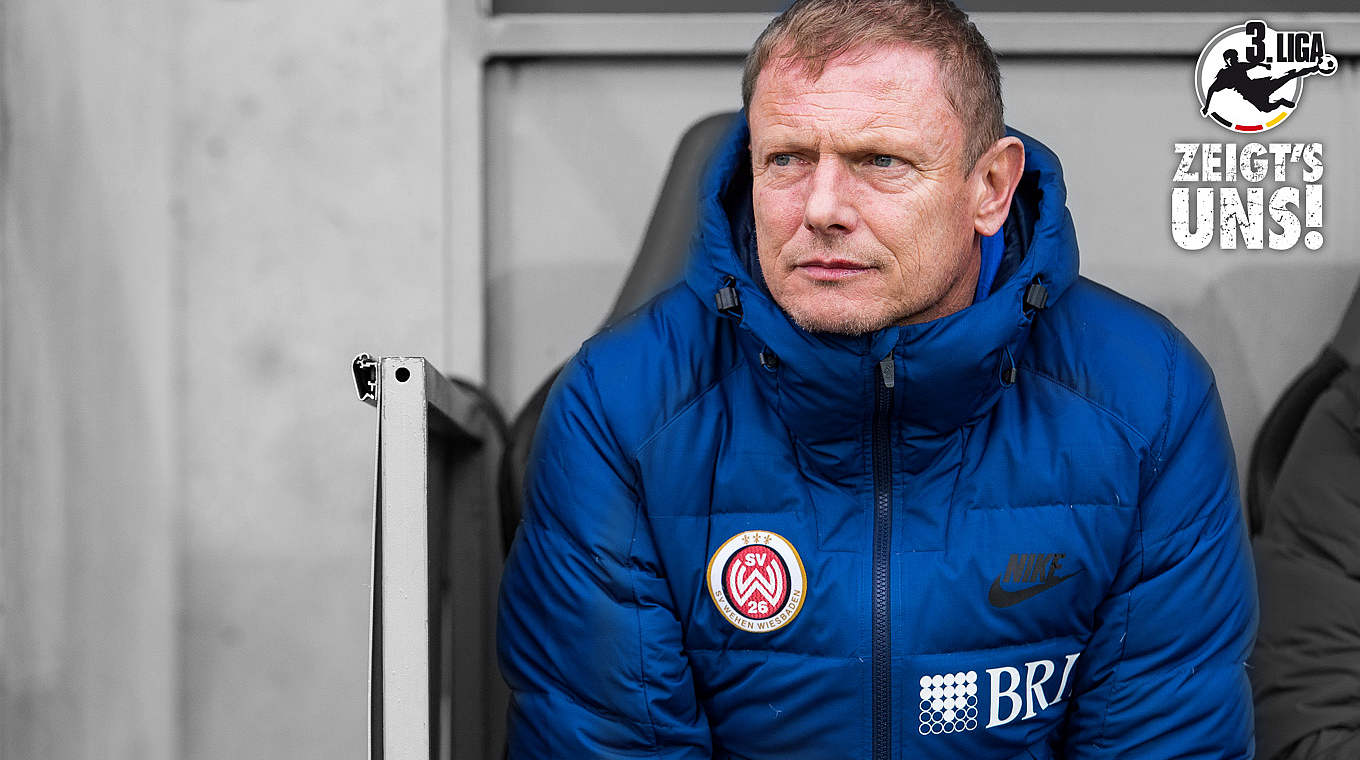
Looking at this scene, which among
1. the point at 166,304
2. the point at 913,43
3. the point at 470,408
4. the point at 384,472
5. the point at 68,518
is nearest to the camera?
the point at 384,472

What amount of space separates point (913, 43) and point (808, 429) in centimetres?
33

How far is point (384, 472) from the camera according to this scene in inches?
43.3

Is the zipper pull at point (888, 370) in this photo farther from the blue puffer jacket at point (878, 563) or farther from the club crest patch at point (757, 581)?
the club crest patch at point (757, 581)

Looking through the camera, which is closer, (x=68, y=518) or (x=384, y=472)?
(x=384, y=472)

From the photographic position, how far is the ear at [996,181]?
1274 mm

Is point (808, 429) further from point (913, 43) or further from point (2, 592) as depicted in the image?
point (2, 592)

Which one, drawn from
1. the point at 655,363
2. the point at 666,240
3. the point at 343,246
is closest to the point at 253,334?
the point at 343,246

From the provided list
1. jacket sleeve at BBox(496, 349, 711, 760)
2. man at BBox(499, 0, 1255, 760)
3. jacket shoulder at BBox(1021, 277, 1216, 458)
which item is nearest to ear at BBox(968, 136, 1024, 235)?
man at BBox(499, 0, 1255, 760)

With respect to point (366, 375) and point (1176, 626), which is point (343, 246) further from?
point (1176, 626)

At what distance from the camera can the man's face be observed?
1.20 m

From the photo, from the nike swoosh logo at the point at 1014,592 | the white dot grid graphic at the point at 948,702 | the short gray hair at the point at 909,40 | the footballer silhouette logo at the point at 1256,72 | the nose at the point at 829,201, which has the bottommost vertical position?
the white dot grid graphic at the point at 948,702

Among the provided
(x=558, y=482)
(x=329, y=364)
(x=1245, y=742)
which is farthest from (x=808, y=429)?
(x=329, y=364)

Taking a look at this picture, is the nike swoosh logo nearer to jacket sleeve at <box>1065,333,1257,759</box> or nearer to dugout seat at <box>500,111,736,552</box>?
jacket sleeve at <box>1065,333,1257,759</box>

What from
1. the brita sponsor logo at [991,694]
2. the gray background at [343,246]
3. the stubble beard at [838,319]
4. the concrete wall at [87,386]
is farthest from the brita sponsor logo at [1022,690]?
the concrete wall at [87,386]
